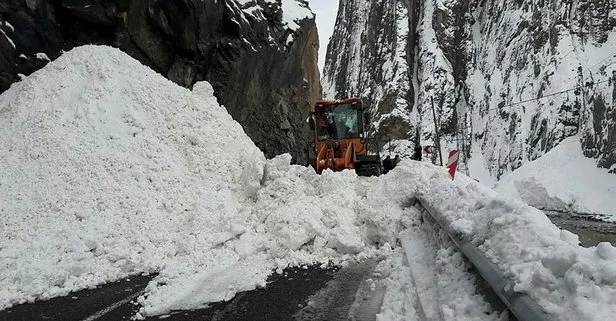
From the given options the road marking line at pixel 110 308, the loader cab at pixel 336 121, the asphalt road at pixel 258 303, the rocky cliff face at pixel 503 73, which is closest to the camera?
the asphalt road at pixel 258 303

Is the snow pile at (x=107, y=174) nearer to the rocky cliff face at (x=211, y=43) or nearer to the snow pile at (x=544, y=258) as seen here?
the rocky cliff face at (x=211, y=43)

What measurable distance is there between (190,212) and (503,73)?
55901 millimetres

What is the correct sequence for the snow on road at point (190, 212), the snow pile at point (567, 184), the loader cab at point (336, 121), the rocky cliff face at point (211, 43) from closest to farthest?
the snow on road at point (190, 212) → the rocky cliff face at point (211, 43) → the loader cab at point (336, 121) → the snow pile at point (567, 184)

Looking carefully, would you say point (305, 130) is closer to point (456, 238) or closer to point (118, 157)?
point (118, 157)

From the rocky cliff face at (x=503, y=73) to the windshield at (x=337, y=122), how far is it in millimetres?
15872

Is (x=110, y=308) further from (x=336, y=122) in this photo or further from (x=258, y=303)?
(x=336, y=122)

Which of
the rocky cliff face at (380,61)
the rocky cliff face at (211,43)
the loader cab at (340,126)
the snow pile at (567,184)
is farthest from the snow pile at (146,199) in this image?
the rocky cliff face at (380,61)

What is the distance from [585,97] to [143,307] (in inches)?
1468

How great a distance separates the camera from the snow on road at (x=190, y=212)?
3.11 m

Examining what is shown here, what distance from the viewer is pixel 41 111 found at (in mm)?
9039

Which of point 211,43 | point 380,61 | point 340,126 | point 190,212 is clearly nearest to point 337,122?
point 340,126

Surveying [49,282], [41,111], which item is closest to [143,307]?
[49,282]

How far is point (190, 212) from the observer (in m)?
7.55

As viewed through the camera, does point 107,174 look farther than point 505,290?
Yes
